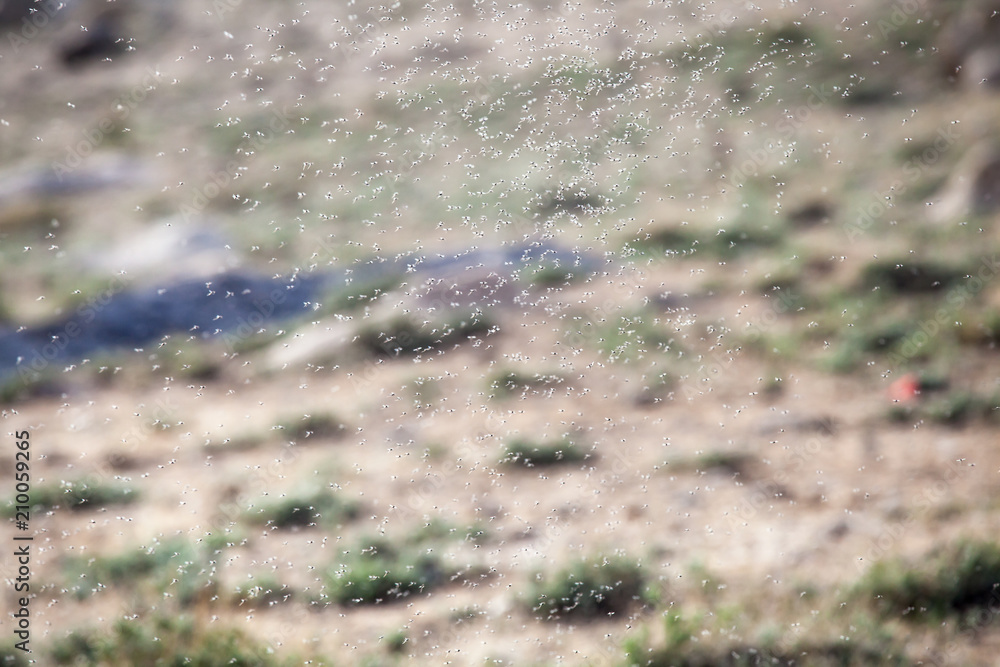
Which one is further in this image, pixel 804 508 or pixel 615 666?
pixel 804 508

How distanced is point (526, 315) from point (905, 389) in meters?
3.44

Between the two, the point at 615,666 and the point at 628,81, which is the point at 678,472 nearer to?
the point at 615,666

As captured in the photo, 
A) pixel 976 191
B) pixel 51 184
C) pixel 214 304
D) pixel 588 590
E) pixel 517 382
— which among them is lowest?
pixel 588 590

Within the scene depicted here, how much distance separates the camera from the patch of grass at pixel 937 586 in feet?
12.0

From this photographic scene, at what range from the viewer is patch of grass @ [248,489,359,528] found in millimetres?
5035

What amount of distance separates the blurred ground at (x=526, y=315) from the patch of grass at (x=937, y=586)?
0.07 meters

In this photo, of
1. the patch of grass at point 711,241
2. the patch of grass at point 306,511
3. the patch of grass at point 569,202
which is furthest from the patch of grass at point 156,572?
the patch of grass at point 711,241

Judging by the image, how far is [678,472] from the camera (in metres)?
5.32

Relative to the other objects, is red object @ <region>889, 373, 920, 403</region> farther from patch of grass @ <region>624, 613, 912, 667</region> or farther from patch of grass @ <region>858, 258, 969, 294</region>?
patch of grass @ <region>624, 613, 912, 667</region>

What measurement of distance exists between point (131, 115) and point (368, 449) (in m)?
9.86

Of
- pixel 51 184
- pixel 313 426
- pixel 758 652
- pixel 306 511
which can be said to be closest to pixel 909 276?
pixel 758 652

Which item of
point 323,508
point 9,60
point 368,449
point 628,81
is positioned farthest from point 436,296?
point 9,60

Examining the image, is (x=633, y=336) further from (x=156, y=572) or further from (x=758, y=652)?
(x=156, y=572)

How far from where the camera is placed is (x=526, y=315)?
7.92 m
